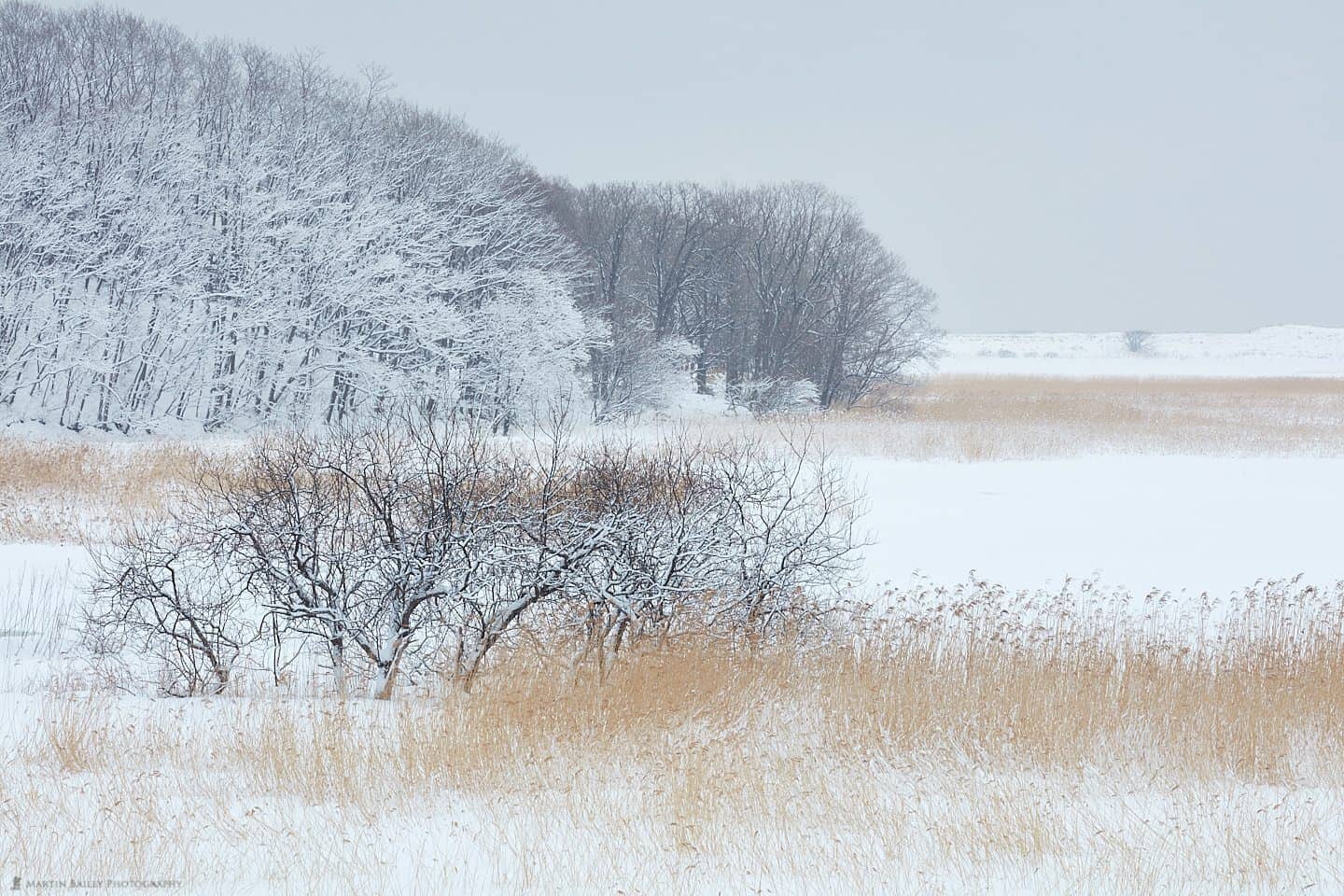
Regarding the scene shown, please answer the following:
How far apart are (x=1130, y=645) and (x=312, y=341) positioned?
2716cm

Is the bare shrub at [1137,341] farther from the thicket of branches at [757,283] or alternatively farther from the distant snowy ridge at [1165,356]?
the thicket of branches at [757,283]

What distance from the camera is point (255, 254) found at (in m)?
30.7

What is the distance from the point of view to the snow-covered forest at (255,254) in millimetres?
27719

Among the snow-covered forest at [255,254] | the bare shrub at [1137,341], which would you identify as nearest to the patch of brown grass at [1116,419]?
the snow-covered forest at [255,254]

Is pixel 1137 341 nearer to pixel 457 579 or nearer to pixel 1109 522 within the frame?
pixel 1109 522

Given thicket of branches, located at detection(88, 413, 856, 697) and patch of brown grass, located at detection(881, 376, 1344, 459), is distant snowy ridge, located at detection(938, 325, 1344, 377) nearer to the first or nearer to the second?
patch of brown grass, located at detection(881, 376, 1344, 459)

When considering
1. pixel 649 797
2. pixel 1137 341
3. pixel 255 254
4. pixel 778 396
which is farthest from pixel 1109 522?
pixel 1137 341

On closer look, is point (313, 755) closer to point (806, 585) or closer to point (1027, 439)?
point (806, 585)

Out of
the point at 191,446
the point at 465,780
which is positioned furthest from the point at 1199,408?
the point at 465,780

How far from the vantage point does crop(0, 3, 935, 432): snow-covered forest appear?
27.7 meters

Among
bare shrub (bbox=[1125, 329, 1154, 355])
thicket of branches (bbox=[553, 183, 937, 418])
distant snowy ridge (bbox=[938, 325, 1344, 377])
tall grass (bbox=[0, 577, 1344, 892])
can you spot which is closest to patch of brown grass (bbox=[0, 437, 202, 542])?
tall grass (bbox=[0, 577, 1344, 892])

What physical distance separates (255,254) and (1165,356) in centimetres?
15016

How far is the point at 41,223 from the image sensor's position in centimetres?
2625

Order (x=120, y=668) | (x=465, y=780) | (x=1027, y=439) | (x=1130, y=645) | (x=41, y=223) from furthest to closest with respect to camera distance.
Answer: (x=1027, y=439) → (x=41, y=223) → (x=1130, y=645) → (x=120, y=668) → (x=465, y=780)
